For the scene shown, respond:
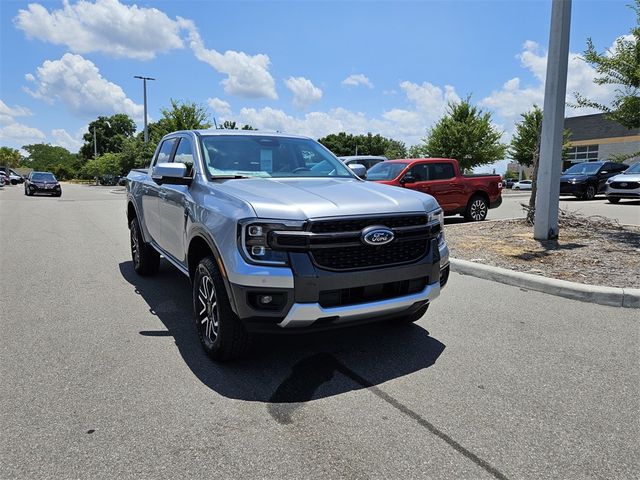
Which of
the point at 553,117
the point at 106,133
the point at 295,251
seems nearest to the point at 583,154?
the point at 553,117

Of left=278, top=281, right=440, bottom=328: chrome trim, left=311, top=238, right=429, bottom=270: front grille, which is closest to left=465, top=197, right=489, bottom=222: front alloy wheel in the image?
left=311, top=238, right=429, bottom=270: front grille

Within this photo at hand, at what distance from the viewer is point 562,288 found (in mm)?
5605

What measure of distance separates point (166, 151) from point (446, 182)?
8370mm

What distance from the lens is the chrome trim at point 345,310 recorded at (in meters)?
3.19

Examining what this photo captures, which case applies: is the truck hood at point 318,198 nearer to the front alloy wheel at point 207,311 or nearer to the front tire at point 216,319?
the front tire at point 216,319

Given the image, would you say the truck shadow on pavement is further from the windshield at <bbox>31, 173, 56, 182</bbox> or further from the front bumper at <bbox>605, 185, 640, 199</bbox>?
the windshield at <bbox>31, 173, 56, 182</bbox>

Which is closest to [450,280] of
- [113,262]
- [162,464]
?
[162,464]

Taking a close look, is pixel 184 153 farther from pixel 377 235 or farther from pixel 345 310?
pixel 345 310

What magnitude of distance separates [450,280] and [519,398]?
3.28 meters

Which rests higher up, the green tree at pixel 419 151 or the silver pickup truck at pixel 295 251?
the green tree at pixel 419 151

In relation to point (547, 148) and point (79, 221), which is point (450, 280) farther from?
point (79, 221)

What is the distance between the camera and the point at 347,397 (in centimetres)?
321

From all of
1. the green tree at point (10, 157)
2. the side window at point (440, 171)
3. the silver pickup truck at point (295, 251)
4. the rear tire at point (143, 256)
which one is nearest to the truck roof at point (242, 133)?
the silver pickup truck at point (295, 251)

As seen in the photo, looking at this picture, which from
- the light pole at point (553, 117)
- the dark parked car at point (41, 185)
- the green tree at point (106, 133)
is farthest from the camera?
the green tree at point (106, 133)
